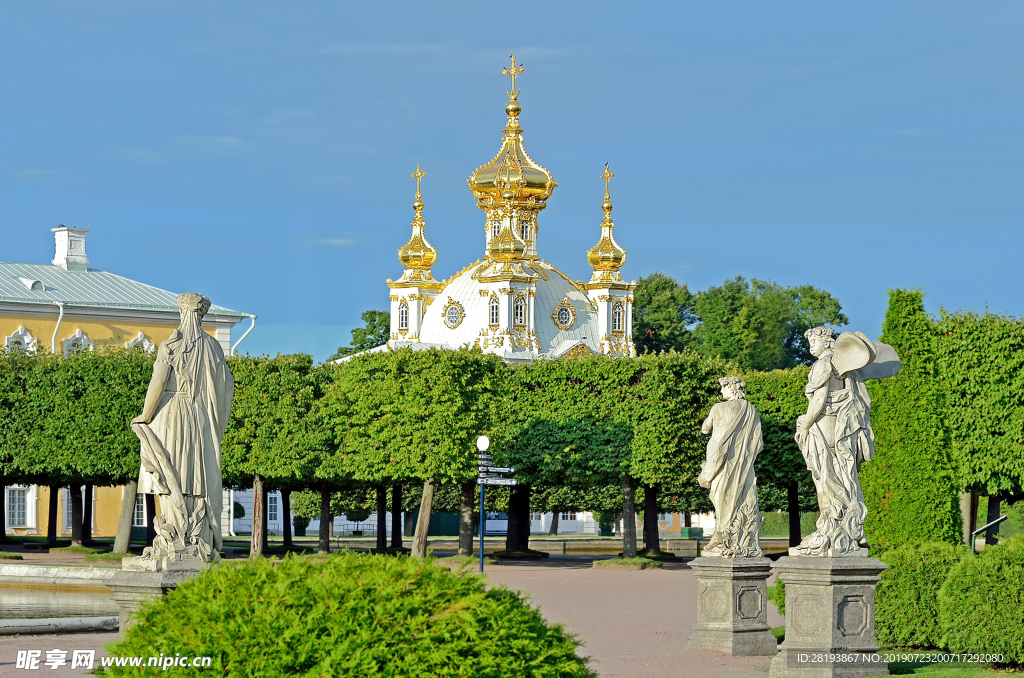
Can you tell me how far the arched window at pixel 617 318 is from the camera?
8512 cm

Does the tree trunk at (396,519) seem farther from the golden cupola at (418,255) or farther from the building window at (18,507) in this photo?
the golden cupola at (418,255)

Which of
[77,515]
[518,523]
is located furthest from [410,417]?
[77,515]

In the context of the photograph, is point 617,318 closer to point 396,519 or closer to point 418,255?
Answer: point 418,255

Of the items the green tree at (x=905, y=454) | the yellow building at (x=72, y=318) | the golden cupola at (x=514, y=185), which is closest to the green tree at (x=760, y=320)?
the golden cupola at (x=514, y=185)

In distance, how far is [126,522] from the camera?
35.8 m

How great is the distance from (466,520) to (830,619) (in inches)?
1058

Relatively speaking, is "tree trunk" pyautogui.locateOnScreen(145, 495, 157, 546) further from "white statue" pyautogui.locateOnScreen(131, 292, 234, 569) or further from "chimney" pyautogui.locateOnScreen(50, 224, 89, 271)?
"chimney" pyautogui.locateOnScreen(50, 224, 89, 271)

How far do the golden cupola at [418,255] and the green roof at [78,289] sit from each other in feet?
100

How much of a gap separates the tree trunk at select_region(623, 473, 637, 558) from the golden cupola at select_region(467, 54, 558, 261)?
4673cm

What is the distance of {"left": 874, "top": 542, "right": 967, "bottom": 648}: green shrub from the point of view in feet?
47.2

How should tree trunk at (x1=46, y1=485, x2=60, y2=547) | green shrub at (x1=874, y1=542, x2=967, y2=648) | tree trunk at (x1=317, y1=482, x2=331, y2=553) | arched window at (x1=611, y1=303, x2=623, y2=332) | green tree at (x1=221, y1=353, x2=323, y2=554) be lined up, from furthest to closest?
arched window at (x1=611, y1=303, x2=623, y2=332) → tree trunk at (x1=46, y1=485, x2=60, y2=547) → tree trunk at (x1=317, y1=482, x2=331, y2=553) → green tree at (x1=221, y1=353, x2=323, y2=554) → green shrub at (x1=874, y1=542, x2=967, y2=648)

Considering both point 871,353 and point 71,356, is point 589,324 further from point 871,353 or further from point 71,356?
point 871,353

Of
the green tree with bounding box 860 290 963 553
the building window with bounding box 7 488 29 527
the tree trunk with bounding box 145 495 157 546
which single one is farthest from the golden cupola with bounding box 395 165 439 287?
the green tree with bounding box 860 290 963 553

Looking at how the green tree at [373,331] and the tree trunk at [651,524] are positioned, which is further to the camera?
the green tree at [373,331]
